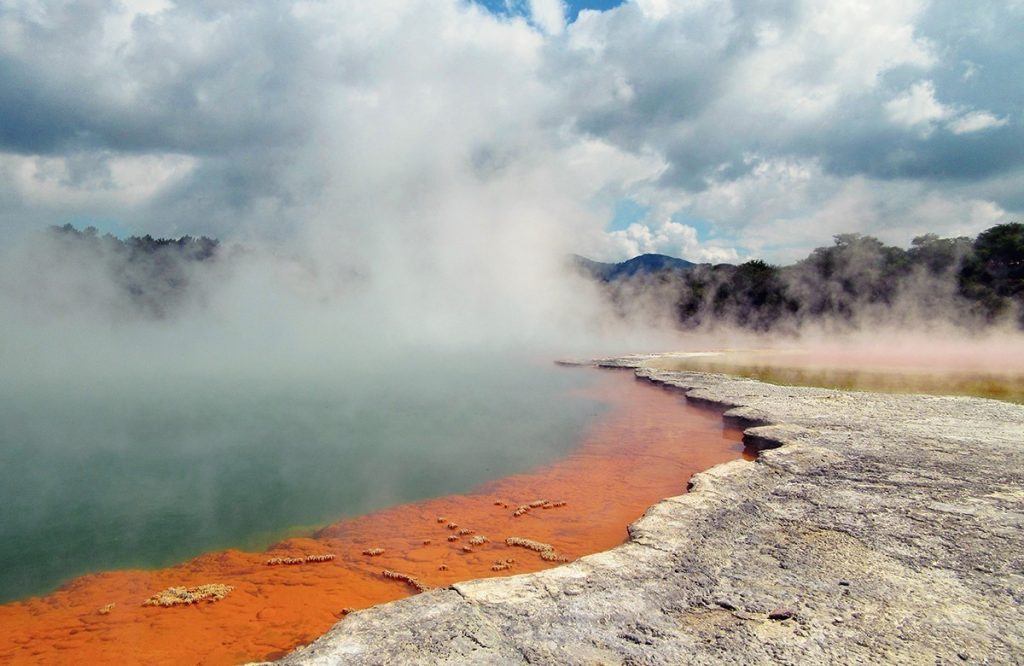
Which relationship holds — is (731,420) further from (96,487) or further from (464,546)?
(96,487)

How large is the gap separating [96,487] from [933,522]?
366 inches

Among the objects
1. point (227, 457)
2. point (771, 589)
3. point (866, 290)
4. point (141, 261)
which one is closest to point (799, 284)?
point (866, 290)

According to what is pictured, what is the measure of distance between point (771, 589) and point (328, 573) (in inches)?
140

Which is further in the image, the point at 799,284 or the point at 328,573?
the point at 799,284

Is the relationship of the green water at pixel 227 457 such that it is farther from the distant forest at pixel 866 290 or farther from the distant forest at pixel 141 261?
the distant forest at pixel 141 261

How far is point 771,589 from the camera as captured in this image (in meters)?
3.58

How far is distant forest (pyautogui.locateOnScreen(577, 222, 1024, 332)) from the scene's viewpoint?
103ft

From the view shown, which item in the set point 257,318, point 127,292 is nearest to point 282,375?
point 257,318

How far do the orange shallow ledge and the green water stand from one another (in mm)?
482

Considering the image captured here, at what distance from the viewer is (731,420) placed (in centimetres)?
998

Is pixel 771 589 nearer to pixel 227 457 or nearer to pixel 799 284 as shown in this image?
pixel 227 457

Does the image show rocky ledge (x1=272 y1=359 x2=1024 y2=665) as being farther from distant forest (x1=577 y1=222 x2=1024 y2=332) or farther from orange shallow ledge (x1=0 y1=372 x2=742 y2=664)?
distant forest (x1=577 y1=222 x2=1024 y2=332)

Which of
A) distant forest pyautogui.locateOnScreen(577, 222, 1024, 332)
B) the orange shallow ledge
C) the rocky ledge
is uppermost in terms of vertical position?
distant forest pyautogui.locateOnScreen(577, 222, 1024, 332)

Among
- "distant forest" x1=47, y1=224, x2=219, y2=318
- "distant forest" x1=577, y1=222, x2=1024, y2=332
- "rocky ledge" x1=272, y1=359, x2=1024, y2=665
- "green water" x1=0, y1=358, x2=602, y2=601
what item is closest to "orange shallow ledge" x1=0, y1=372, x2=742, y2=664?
"green water" x1=0, y1=358, x2=602, y2=601
